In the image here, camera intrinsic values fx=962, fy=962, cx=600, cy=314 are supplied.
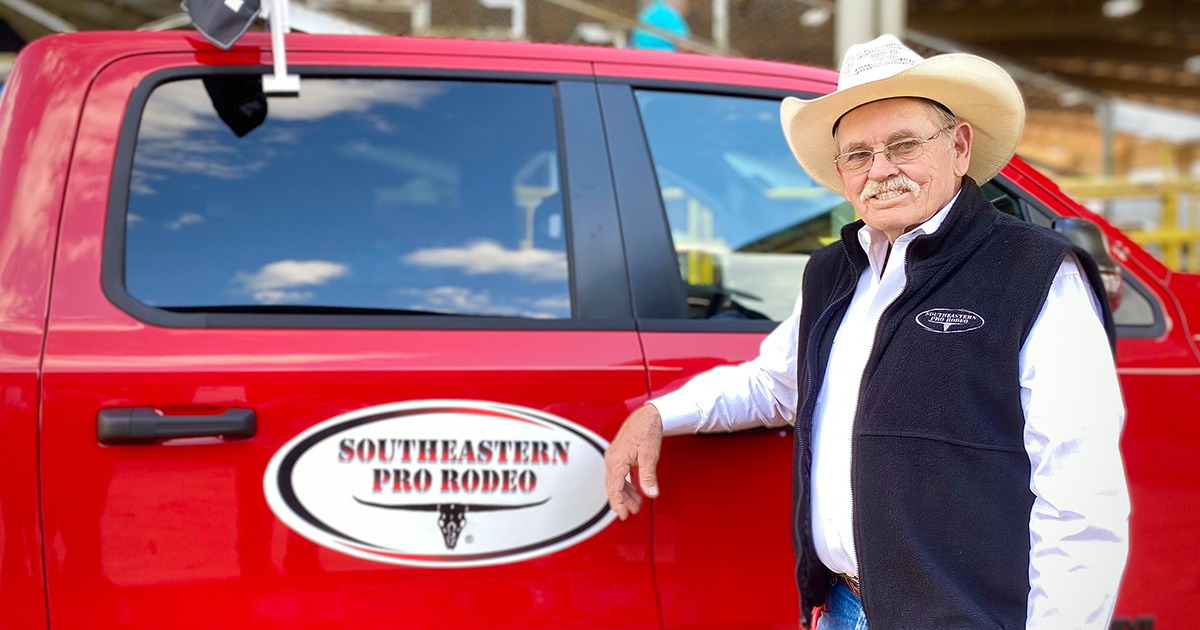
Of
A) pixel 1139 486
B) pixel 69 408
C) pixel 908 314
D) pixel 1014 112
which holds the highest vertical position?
pixel 1014 112

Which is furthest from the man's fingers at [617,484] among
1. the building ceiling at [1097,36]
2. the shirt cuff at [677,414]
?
the building ceiling at [1097,36]

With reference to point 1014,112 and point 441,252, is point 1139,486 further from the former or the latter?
point 441,252

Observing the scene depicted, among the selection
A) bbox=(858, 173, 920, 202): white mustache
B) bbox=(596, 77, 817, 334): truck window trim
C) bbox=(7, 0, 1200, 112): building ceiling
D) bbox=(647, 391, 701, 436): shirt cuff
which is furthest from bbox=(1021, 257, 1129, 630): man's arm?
bbox=(7, 0, 1200, 112): building ceiling

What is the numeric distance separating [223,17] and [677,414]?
1.16 metres

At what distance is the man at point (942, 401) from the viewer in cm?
131

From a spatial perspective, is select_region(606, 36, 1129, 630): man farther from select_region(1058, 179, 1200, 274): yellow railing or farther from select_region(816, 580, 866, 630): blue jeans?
select_region(1058, 179, 1200, 274): yellow railing

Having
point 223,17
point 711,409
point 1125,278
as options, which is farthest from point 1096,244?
point 223,17

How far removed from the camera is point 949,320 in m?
1.37

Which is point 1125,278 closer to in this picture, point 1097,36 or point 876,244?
point 876,244

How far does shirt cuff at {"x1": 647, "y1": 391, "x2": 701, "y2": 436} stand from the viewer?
1.71m

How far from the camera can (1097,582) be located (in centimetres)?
129

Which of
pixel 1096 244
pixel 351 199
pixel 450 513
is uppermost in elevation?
pixel 351 199

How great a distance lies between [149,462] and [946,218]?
1.39m

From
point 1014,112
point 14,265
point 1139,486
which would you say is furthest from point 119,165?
point 1139,486
